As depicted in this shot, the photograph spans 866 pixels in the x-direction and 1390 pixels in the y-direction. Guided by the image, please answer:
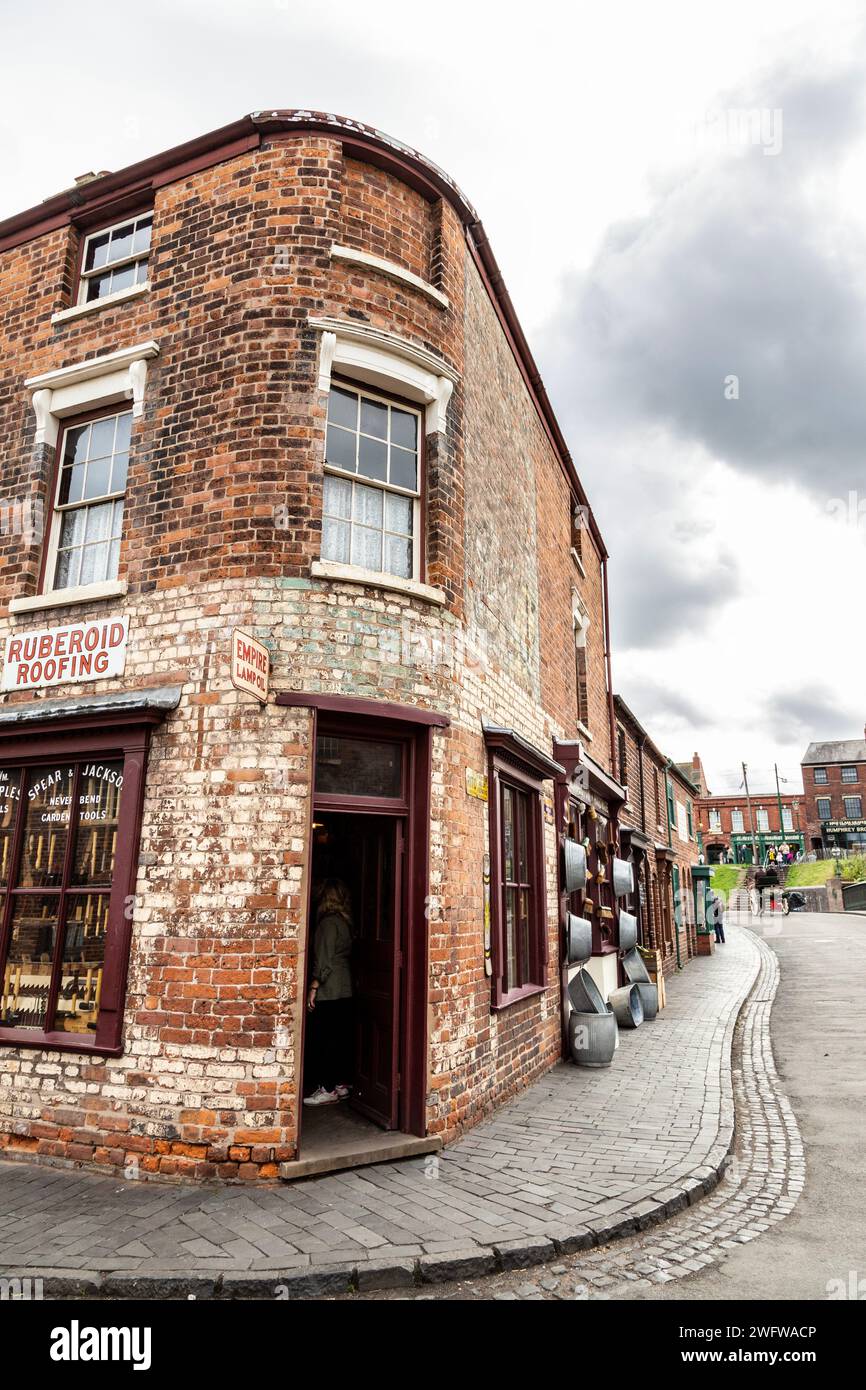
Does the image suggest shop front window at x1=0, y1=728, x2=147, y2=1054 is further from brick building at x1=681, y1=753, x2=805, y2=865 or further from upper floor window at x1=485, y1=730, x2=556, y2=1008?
brick building at x1=681, y1=753, x2=805, y2=865

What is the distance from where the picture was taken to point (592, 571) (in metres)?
16.1

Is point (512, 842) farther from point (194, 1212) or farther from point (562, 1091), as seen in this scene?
point (194, 1212)

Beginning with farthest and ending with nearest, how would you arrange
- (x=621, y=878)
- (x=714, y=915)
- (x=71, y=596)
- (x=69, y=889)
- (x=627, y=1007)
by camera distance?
(x=714, y=915) < (x=621, y=878) < (x=627, y=1007) < (x=71, y=596) < (x=69, y=889)

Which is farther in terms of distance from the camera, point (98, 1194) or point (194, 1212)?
point (98, 1194)

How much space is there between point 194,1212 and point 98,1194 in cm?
84

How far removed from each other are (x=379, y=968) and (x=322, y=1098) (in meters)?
1.38

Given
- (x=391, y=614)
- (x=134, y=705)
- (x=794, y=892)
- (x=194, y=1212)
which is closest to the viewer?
(x=194, y=1212)

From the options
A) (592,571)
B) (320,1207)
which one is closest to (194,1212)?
(320,1207)

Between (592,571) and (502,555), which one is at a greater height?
(592,571)

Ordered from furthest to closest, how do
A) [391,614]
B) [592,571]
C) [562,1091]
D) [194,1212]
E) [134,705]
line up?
[592,571] → [562,1091] → [391,614] → [134,705] → [194,1212]

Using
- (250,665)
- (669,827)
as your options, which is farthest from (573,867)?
(669,827)

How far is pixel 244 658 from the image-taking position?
558cm

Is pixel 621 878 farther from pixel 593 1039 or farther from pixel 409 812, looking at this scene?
pixel 409 812

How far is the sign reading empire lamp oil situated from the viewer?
17.9ft
